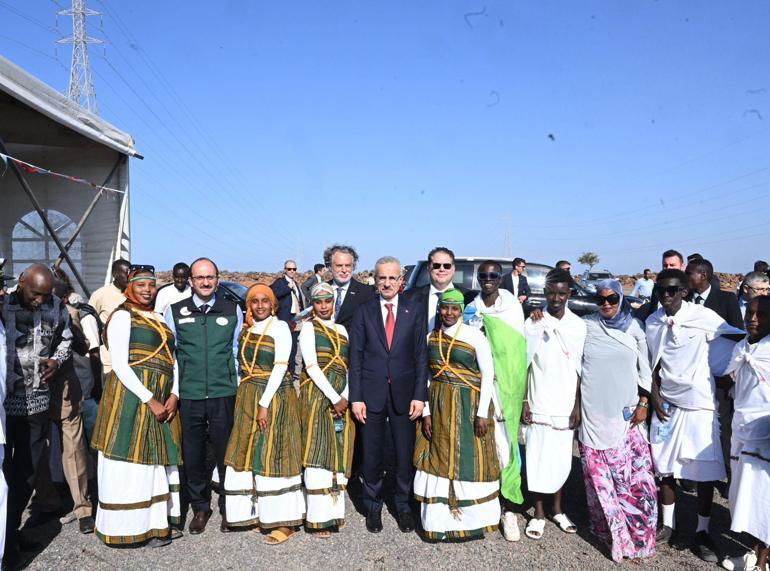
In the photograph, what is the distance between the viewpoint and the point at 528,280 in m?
10.8

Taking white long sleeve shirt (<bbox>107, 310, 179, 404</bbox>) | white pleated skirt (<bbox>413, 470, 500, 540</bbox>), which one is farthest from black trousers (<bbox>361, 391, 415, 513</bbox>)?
white long sleeve shirt (<bbox>107, 310, 179, 404</bbox>)

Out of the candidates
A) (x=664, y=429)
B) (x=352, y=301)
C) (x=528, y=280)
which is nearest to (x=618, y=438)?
(x=664, y=429)

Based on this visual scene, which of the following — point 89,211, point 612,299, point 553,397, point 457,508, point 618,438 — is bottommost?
point 457,508

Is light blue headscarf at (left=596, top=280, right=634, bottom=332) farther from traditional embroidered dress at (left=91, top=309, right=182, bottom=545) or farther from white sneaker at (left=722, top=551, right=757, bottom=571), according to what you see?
traditional embroidered dress at (left=91, top=309, right=182, bottom=545)

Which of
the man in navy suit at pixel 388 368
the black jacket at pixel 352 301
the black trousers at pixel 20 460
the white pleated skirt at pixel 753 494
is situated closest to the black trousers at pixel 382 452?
the man in navy suit at pixel 388 368

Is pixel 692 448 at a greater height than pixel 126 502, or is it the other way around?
pixel 692 448

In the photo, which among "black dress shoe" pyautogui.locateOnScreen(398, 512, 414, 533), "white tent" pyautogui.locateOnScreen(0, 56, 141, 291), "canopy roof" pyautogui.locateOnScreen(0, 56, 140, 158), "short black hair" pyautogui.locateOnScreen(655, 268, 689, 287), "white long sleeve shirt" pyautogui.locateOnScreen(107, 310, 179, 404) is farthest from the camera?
"white tent" pyautogui.locateOnScreen(0, 56, 141, 291)

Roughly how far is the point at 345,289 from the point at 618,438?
7.68ft

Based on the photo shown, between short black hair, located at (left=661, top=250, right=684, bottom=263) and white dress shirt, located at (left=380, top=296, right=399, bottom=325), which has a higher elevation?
short black hair, located at (left=661, top=250, right=684, bottom=263)

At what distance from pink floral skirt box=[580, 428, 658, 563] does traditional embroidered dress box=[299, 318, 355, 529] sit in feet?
5.64

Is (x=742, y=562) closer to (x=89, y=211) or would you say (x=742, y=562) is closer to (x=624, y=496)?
(x=624, y=496)

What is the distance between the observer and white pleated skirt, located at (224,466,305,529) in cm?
396

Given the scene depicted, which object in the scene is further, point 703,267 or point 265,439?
point 703,267

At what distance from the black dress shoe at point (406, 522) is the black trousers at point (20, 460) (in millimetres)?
2500
